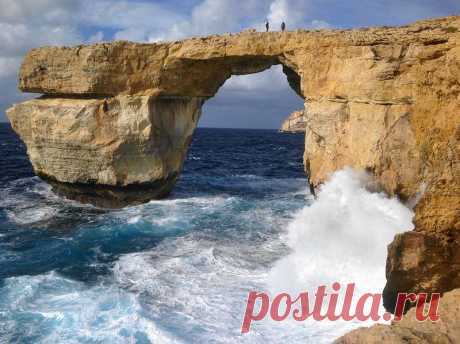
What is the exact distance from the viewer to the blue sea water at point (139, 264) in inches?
312

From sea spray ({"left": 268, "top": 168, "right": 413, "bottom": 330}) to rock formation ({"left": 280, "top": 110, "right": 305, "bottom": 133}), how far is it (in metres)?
91.9

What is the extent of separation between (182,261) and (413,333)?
7767 millimetres

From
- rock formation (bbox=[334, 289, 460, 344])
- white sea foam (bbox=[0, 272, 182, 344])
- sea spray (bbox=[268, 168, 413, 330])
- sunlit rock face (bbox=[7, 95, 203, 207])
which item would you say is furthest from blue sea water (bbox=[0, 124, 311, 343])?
rock formation (bbox=[334, 289, 460, 344])

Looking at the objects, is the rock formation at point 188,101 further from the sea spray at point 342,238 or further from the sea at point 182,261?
the sea at point 182,261

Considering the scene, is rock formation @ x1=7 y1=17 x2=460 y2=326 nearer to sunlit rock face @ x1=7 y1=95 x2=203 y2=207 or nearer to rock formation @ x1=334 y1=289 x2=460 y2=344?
sunlit rock face @ x1=7 y1=95 x2=203 y2=207

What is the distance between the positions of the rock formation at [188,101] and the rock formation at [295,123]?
287ft

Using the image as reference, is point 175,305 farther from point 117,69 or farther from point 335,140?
point 117,69

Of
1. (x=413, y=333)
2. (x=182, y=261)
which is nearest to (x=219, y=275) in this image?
(x=182, y=261)

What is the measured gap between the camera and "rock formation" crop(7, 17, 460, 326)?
12352 mm

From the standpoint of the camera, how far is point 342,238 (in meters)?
11.6

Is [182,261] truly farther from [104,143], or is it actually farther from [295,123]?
[295,123]

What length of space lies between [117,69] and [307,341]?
12956 mm

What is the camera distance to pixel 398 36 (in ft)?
41.5

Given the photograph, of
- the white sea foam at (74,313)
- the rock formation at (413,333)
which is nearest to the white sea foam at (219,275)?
the white sea foam at (74,313)
